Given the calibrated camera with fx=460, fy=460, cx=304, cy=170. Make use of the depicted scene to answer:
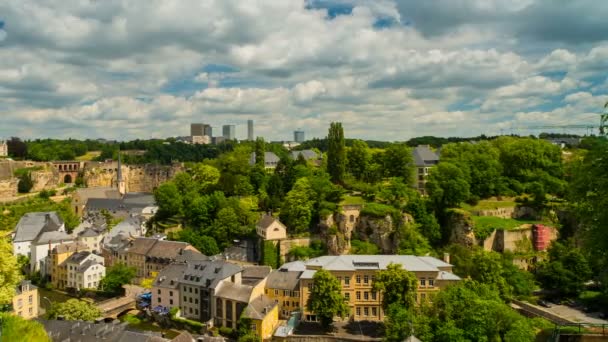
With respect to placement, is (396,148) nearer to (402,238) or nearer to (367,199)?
(367,199)

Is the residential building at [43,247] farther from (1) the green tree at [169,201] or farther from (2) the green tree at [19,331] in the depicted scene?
(2) the green tree at [19,331]

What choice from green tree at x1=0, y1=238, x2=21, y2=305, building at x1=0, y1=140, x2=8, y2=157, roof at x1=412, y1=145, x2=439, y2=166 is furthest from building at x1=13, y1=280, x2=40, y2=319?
building at x1=0, y1=140, x2=8, y2=157

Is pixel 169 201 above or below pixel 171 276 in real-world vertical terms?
above

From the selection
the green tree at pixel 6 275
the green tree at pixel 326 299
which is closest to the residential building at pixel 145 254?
the green tree at pixel 326 299

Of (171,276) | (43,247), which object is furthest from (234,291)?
(43,247)

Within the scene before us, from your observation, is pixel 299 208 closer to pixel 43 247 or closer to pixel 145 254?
pixel 145 254

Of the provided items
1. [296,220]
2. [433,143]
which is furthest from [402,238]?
[433,143]
